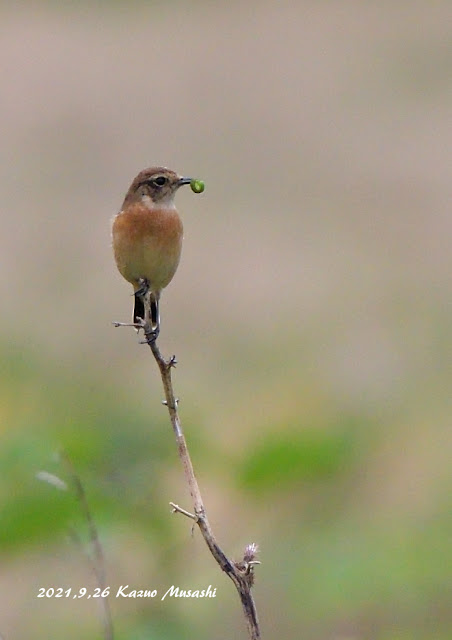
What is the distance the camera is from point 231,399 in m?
11.6

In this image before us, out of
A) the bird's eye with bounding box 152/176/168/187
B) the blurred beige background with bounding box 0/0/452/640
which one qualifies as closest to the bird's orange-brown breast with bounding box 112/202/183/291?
the bird's eye with bounding box 152/176/168/187

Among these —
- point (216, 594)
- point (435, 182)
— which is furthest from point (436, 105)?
point (216, 594)

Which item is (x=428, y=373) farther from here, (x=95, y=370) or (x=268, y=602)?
(x=268, y=602)

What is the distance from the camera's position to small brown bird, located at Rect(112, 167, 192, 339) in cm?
593

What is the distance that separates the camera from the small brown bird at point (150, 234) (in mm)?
5926

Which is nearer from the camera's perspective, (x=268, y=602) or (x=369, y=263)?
(x=268, y=602)

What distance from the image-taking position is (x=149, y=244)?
5.96 metres

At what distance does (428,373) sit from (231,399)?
167 cm

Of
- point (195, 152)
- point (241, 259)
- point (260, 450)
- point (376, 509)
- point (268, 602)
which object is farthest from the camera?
point (195, 152)

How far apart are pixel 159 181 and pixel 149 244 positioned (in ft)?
1.08

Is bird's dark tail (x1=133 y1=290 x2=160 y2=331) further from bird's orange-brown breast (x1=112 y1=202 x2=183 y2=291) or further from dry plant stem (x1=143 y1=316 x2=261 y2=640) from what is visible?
dry plant stem (x1=143 y1=316 x2=261 y2=640)

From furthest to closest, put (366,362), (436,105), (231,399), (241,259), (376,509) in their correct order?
(436,105) < (241,259) < (366,362) < (231,399) < (376,509)

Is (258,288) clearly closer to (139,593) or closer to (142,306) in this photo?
(139,593)

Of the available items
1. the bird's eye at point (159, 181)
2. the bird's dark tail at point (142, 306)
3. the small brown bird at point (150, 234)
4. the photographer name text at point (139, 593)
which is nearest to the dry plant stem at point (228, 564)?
the small brown bird at point (150, 234)
